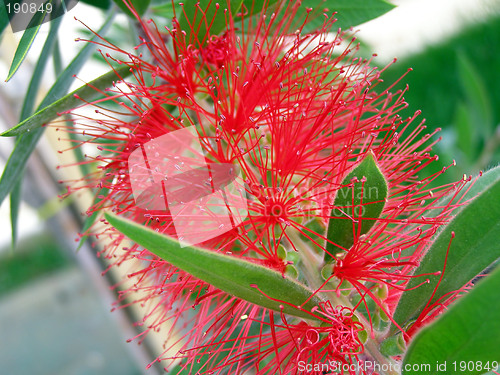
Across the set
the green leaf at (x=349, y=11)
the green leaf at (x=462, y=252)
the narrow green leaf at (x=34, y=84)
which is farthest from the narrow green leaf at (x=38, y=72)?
the green leaf at (x=462, y=252)

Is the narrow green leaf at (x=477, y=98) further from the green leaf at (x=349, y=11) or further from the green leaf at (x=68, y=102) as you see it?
the green leaf at (x=68, y=102)

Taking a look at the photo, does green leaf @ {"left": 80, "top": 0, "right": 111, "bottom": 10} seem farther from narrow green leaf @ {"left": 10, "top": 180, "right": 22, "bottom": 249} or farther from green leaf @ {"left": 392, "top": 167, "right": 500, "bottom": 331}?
green leaf @ {"left": 392, "top": 167, "right": 500, "bottom": 331}

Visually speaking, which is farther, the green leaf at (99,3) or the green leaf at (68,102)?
the green leaf at (99,3)

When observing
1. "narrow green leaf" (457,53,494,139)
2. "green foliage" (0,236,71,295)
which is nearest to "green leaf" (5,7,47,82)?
"narrow green leaf" (457,53,494,139)

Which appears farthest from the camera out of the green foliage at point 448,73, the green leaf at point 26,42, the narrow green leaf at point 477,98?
the green foliage at point 448,73

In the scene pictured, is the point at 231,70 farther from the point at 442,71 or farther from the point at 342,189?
the point at 442,71

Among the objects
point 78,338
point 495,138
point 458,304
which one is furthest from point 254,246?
point 78,338
